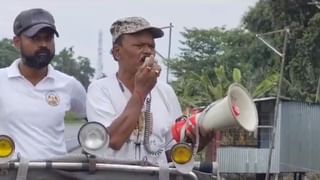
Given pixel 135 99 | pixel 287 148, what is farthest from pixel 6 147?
pixel 287 148

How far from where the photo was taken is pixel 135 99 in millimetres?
3770

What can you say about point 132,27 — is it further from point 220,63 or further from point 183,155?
point 220,63

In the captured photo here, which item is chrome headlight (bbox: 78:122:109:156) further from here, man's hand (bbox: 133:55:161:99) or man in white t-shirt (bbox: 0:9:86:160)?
man in white t-shirt (bbox: 0:9:86:160)

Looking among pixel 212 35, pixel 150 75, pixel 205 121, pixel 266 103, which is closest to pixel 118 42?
pixel 150 75

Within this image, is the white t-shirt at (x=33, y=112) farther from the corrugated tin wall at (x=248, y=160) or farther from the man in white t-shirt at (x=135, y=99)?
the corrugated tin wall at (x=248, y=160)

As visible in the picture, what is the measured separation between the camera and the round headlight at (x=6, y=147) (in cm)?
339

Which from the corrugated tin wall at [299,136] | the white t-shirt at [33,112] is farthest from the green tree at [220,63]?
the white t-shirt at [33,112]

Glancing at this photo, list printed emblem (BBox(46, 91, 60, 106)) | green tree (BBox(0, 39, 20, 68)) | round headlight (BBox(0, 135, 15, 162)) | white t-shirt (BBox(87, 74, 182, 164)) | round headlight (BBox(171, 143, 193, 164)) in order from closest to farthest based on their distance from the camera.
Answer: round headlight (BBox(0, 135, 15, 162)) → round headlight (BBox(171, 143, 193, 164)) → white t-shirt (BBox(87, 74, 182, 164)) → printed emblem (BBox(46, 91, 60, 106)) → green tree (BBox(0, 39, 20, 68))

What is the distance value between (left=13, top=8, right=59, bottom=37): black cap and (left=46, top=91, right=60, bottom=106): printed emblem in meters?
0.31

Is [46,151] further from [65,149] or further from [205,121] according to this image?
[205,121]

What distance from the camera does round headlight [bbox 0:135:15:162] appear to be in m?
3.39

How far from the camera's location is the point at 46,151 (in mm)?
4074

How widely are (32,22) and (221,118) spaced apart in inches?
45.3

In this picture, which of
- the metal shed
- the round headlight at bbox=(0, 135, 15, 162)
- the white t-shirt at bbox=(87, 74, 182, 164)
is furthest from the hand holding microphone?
the metal shed
